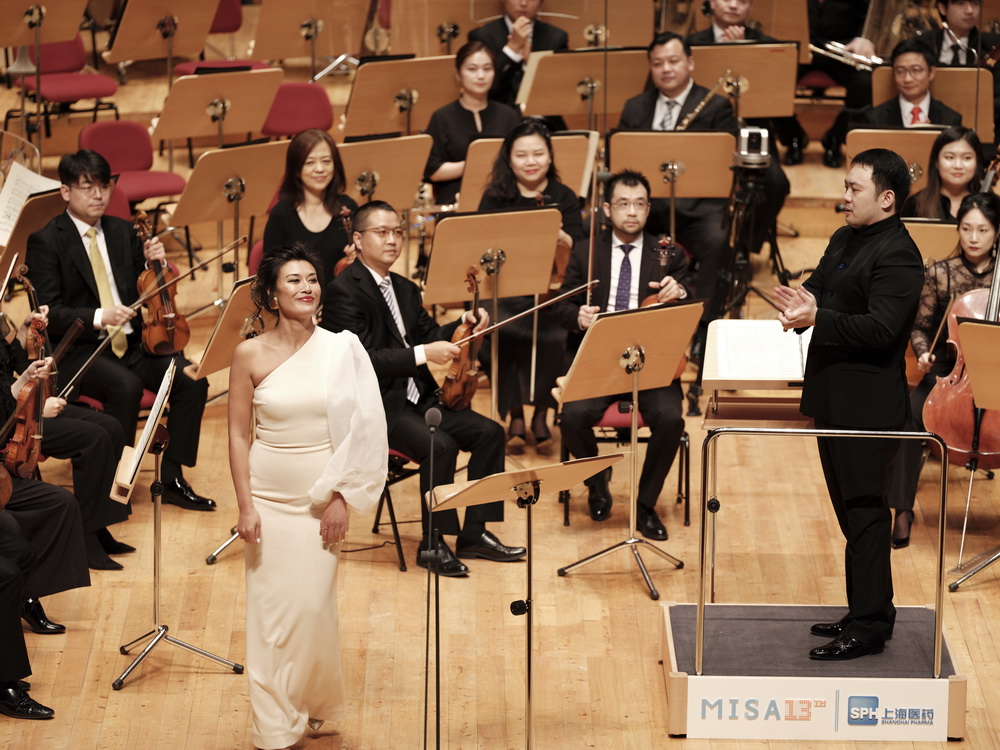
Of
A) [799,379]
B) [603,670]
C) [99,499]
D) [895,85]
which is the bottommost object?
[603,670]

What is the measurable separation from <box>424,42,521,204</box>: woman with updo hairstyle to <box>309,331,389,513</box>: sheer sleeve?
2786 millimetres

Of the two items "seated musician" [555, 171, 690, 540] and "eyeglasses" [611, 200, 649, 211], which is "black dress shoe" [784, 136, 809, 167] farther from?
"eyeglasses" [611, 200, 649, 211]

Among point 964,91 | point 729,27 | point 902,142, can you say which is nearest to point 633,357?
point 902,142

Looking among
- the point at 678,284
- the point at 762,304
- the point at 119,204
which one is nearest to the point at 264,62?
the point at 119,204

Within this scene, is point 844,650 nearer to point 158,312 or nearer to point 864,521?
point 864,521

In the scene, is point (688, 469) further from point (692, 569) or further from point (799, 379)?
point (799, 379)

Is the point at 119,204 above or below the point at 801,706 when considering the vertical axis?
above

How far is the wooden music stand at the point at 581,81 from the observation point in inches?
257

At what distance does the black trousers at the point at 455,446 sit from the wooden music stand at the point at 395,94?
2261 millimetres

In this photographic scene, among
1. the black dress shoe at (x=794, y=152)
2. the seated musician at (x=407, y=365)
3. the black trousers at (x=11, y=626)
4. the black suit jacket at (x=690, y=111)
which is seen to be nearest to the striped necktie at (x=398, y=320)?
the seated musician at (x=407, y=365)

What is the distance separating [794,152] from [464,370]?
363 cm

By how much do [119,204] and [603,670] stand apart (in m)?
2.80

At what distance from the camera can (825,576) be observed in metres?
4.66

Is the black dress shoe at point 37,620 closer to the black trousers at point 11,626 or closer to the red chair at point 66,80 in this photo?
the black trousers at point 11,626
